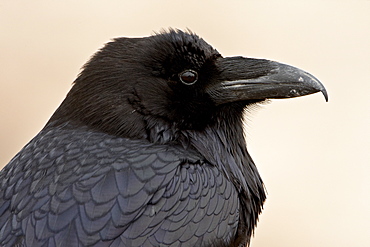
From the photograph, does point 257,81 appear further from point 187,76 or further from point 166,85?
point 166,85

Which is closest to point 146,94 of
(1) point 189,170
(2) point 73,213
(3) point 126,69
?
(3) point 126,69

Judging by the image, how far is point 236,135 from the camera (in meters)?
4.81

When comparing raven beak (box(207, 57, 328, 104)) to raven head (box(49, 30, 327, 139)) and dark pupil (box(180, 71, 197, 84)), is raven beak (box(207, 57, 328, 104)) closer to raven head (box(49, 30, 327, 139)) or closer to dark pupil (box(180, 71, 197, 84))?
raven head (box(49, 30, 327, 139))

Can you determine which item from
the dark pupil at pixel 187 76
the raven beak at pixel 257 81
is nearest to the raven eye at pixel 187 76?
the dark pupil at pixel 187 76

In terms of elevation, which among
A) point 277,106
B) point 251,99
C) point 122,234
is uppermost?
point 251,99

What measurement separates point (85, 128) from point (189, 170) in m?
0.57

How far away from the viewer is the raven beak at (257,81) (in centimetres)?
454

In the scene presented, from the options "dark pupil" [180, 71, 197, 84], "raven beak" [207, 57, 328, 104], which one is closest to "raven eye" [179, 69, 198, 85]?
"dark pupil" [180, 71, 197, 84]

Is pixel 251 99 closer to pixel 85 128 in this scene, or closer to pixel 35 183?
pixel 85 128

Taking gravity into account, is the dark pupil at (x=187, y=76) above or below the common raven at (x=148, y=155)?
above

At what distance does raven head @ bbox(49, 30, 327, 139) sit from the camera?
177 inches

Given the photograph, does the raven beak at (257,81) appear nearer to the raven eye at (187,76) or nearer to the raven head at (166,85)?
the raven head at (166,85)

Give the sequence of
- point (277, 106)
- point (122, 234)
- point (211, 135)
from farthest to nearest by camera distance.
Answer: point (277, 106) < point (211, 135) < point (122, 234)

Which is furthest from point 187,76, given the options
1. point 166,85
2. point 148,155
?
point 148,155
